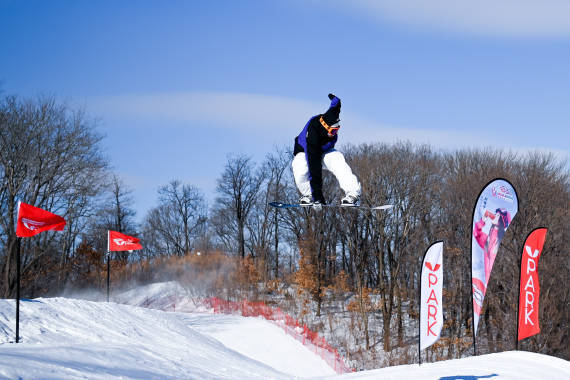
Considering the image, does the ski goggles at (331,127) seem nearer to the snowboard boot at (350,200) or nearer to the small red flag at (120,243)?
the snowboard boot at (350,200)

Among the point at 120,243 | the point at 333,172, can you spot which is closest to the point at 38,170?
the point at 120,243

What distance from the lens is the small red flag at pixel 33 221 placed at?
13156mm

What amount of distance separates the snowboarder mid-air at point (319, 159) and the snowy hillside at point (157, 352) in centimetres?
455

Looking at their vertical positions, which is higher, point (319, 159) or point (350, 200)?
point (319, 159)

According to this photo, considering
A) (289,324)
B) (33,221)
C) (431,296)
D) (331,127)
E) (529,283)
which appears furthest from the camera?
(289,324)

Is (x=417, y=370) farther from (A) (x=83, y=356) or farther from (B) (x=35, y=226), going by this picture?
(B) (x=35, y=226)

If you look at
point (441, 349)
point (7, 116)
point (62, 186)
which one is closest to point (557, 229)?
point (441, 349)

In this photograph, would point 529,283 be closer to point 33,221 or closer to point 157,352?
point 157,352

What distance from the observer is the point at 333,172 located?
6.16 m

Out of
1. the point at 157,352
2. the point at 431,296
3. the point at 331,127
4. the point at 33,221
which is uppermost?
the point at 331,127

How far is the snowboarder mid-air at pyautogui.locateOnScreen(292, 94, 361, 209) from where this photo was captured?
5898 mm

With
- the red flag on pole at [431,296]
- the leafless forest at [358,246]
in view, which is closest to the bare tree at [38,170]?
the leafless forest at [358,246]

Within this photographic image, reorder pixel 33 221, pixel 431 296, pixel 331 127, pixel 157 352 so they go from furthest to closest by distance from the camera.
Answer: pixel 157 352 → pixel 33 221 → pixel 431 296 → pixel 331 127

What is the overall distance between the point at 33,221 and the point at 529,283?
1224 centimetres
